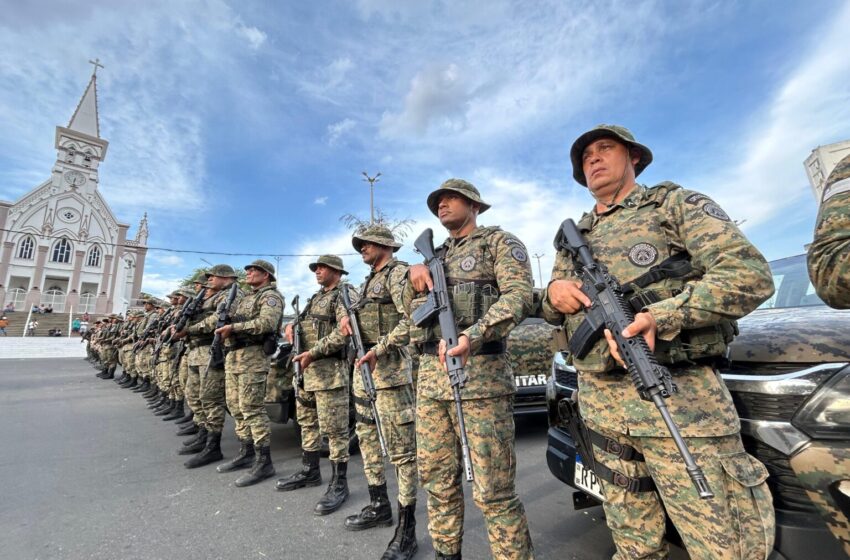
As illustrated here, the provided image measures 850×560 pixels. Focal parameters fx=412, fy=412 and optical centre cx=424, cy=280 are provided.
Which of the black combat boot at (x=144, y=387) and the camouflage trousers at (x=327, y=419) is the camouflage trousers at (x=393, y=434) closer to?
the camouflage trousers at (x=327, y=419)

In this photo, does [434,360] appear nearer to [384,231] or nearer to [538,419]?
[384,231]

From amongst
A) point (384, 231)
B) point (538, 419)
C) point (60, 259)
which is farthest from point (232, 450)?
point (60, 259)

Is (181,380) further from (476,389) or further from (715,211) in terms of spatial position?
(715,211)

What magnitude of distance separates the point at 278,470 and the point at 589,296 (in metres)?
3.81

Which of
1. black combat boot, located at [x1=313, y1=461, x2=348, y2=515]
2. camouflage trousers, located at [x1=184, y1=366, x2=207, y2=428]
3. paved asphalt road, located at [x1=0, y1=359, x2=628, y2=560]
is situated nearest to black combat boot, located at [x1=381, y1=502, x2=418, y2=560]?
paved asphalt road, located at [x1=0, y1=359, x2=628, y2=560]

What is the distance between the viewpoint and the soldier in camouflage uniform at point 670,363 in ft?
4.41

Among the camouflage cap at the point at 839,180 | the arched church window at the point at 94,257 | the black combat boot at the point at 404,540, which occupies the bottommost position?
the black combat boot at the point at 404,540

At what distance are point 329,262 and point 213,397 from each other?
7.39 feet

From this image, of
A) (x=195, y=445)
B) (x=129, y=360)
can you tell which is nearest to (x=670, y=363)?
(x=195, y=445)

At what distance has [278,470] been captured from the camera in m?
4.19

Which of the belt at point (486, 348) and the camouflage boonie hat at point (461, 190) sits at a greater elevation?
the camouflage boonie hat at point (461, 190)

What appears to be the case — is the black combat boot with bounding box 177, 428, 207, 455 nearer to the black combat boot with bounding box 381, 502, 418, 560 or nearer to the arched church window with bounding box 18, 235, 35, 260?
the black combat boot with bounding box 381, 502, 418, 560

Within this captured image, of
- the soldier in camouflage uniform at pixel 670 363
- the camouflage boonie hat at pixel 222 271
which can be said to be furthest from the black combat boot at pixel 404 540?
the camouflage boonie hat at pixel 222 271

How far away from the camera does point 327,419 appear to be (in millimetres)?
3580
